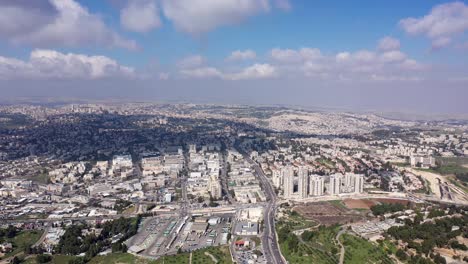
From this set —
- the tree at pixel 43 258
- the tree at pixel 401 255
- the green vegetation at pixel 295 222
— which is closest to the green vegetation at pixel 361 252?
the tree at pixel 401 255

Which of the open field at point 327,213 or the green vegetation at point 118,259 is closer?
the green vegetation at point 118,259

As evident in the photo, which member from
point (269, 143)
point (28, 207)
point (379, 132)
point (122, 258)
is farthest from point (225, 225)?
point (379, 132)

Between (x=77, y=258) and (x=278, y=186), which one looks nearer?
(x=77, y=258)

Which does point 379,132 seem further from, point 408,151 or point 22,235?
point 22,235

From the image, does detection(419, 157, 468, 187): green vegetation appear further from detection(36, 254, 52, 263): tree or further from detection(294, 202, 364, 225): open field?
detection(36, 254, 52, 263): tree

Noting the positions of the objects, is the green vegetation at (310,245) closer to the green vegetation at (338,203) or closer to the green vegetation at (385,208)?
the green vegetation at (385,208)

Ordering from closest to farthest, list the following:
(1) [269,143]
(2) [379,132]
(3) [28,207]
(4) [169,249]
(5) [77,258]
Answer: (5) [77,258] → (4) [169,249] → (3) [28,207] → (1) [269,143] → (2) [379,132]

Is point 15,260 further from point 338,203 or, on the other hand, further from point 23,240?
point 338,203
